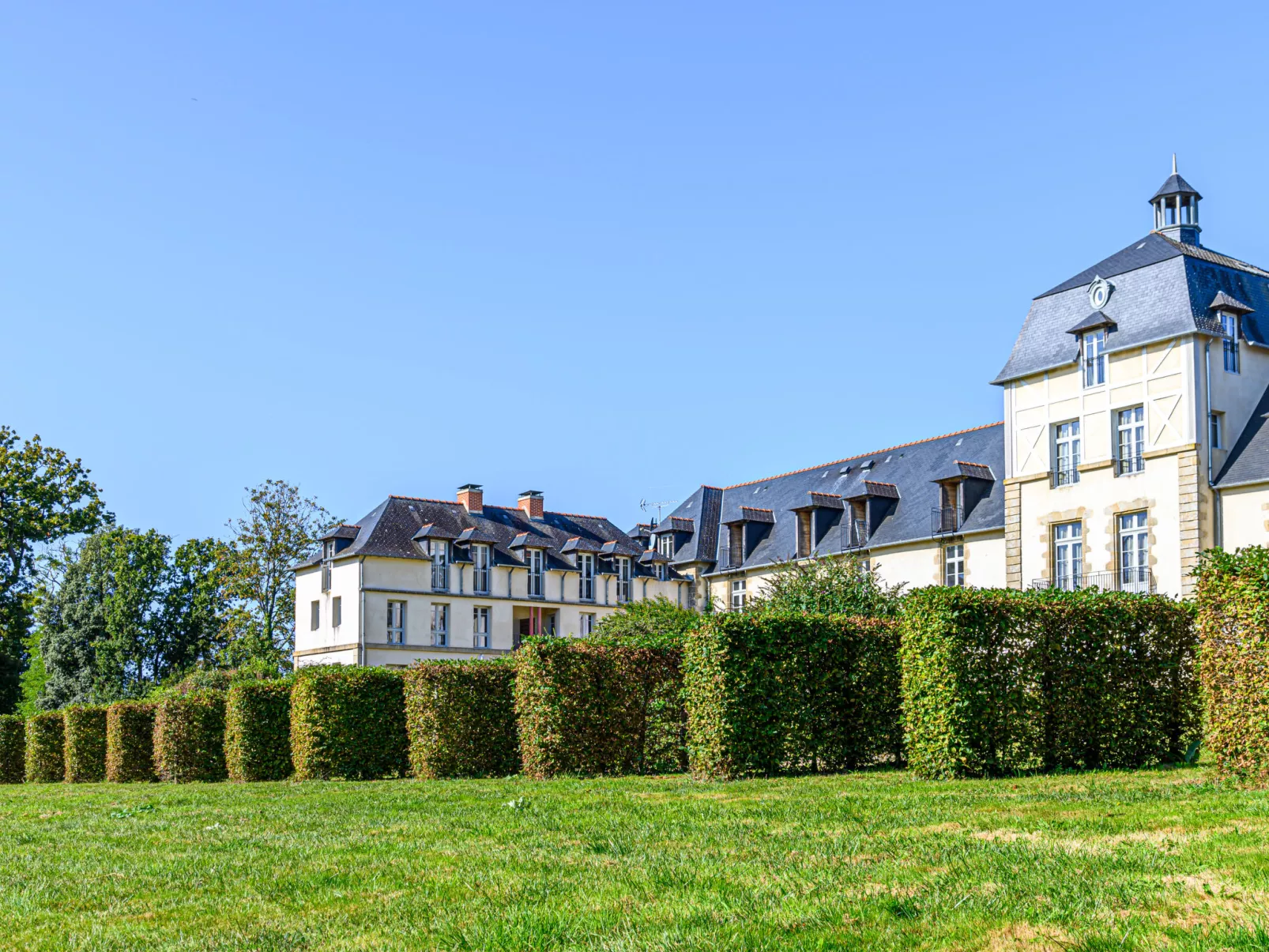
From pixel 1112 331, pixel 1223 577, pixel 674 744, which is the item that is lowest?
pixel 674 744

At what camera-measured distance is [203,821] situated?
12.6 m

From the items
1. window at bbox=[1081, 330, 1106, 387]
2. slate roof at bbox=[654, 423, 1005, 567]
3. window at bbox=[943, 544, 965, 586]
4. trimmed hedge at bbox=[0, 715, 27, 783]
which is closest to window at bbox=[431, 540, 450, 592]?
slate roof at bbox=[654, 423, 1005, 567]

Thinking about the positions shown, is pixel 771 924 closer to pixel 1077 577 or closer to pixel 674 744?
pixel 674 744

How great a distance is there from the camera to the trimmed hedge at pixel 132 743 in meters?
29.6

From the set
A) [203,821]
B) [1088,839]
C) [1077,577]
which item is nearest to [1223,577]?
[1088,839]

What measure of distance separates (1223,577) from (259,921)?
9.44 meters

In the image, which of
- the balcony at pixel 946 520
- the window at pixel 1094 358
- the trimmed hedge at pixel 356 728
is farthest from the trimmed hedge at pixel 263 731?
the balcony at pixel 946 520

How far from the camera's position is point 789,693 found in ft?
53.9

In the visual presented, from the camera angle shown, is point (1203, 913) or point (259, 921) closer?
point (1203, 913)

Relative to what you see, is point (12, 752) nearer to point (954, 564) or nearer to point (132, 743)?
point (132, 743)

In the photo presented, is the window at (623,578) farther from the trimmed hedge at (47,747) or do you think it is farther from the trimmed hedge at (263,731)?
the trimmed hedge at (263,731)

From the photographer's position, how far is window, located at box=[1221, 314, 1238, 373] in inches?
1296

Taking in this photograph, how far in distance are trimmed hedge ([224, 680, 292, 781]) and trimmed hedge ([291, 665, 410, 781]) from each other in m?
1.74

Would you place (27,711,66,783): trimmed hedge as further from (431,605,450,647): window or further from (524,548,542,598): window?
(524,548,542,598): window
